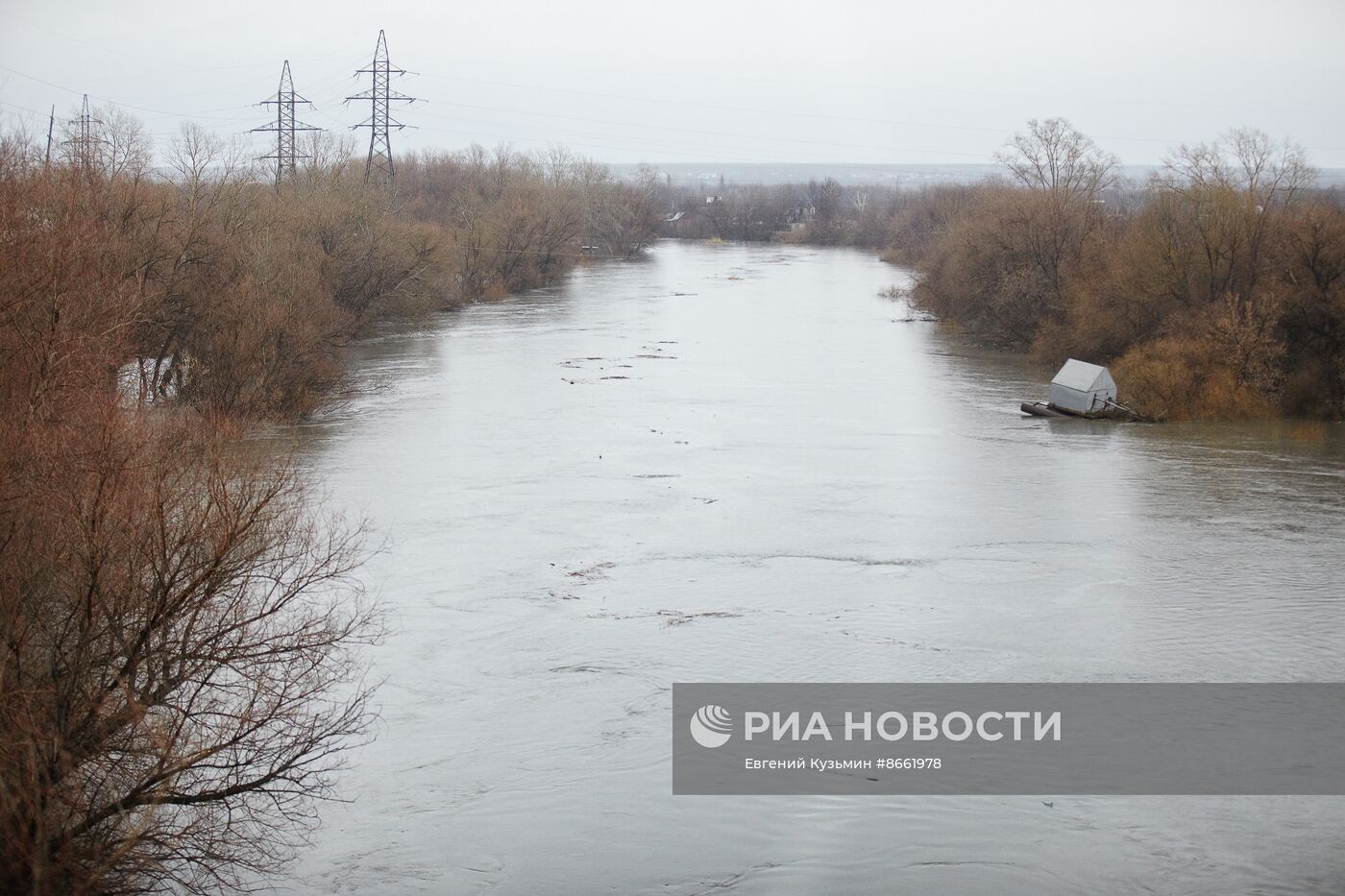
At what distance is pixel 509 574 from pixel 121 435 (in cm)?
706

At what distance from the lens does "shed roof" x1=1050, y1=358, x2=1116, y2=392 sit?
28891 mm

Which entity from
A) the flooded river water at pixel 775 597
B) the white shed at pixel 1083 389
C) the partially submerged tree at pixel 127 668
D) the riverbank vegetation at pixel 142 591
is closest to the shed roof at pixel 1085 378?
the white shed at pixel 1083 389

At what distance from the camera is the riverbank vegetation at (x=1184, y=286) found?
29.8 metres

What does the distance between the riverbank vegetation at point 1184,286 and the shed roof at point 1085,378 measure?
108 centimetres

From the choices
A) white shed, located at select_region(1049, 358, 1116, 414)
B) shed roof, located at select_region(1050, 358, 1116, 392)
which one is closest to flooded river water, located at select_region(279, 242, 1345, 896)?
white shed, located at select_region(1049, 358, 1116, 414)

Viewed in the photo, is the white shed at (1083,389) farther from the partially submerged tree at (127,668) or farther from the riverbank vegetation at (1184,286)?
the partially submerged tree at (127,668)

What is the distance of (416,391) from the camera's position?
30.5 m

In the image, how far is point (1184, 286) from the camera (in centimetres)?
3250

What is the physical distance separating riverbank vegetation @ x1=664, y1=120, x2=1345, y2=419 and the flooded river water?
74.0 inches

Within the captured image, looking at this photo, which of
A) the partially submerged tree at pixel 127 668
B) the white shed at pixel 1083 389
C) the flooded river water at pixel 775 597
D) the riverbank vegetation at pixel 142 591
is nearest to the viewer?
the partially submerged tree at pixel 127 668

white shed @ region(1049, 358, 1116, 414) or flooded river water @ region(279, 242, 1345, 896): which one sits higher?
white shed @ region(1049, 358, 1116, 414)

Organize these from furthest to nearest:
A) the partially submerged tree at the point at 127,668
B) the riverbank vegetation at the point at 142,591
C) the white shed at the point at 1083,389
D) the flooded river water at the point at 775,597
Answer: the white shed at the point at 1083,389, the flooded river water at the point at 775,597, the riverbank vegetation at the point at 142,591, the partially submerged tree at the point at 127,668

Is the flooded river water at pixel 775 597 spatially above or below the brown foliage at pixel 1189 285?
below

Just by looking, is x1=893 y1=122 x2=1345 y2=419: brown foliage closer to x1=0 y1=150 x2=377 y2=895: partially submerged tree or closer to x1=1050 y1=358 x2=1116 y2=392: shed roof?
x1=1050 y1=358 x2=1116 y2=392: shed roof
